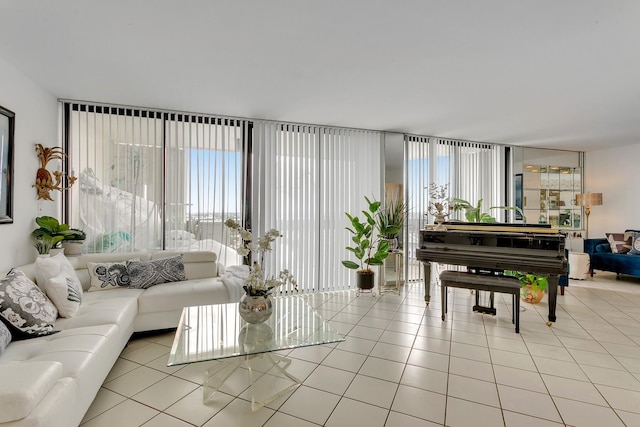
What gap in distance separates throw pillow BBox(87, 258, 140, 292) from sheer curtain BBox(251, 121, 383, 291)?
66.3 inches

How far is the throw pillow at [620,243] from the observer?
18.0 ft

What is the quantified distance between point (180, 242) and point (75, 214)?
1214 mm

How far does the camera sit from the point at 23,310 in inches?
79.7

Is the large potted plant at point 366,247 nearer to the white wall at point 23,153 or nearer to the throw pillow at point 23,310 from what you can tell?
the throw pillow at point 23,310

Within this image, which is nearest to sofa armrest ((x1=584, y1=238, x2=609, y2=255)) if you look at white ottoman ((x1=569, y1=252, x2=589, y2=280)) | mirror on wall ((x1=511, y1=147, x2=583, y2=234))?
white ottoman ((x1=569, y1=252, x2=589, y2=280))

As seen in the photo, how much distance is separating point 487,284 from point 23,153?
484 cm

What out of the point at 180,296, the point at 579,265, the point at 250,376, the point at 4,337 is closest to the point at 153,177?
the point at 180,296

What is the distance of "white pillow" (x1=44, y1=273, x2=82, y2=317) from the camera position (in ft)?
7.69

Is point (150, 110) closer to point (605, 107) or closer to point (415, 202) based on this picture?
point (415, 202)

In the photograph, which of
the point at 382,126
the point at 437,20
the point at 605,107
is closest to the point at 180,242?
the point at 382,126

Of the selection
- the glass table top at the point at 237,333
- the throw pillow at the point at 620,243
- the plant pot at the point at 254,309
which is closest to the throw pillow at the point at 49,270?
the glass table top at the point at 237,333

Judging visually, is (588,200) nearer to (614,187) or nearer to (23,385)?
(614,187)

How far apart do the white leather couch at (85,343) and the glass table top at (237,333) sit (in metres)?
0.45

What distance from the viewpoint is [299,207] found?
468 centimetres
